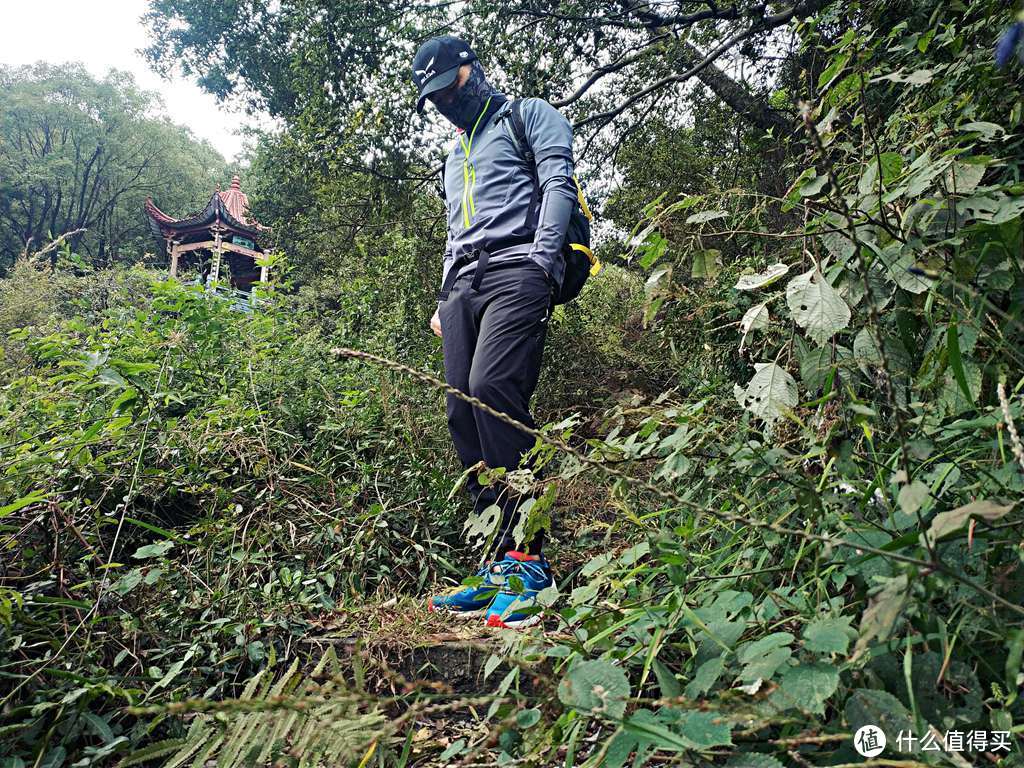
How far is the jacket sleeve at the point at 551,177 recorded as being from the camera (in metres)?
2.32

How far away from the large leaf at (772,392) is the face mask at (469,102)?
1876 mm

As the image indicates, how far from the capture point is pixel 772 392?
1.26 m

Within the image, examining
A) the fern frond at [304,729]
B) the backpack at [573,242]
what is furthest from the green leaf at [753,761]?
the backpack at [573,242]

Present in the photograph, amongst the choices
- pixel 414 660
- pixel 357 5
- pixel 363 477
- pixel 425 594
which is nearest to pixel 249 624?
pixel 414 660

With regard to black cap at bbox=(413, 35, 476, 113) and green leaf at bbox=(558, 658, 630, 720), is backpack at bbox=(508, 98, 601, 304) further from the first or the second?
green leaf at bbox=(558, 658, 630, 720)

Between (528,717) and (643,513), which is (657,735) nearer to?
(528,717)

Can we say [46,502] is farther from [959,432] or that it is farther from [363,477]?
[959,432]

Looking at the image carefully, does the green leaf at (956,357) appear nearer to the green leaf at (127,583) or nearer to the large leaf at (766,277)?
the large leaf at (766,277)

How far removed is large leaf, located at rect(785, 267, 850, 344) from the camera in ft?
3.71

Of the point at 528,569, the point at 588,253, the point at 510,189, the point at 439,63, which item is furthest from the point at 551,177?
the point at 528,569

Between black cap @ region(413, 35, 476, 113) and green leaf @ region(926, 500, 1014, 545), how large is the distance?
7.78 feet

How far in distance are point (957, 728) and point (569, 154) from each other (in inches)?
83.3

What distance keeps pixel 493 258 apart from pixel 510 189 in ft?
0.97

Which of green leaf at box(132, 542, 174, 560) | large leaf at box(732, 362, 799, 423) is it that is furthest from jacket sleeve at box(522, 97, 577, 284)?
green leaf at box(132, 542, 174, 560)
